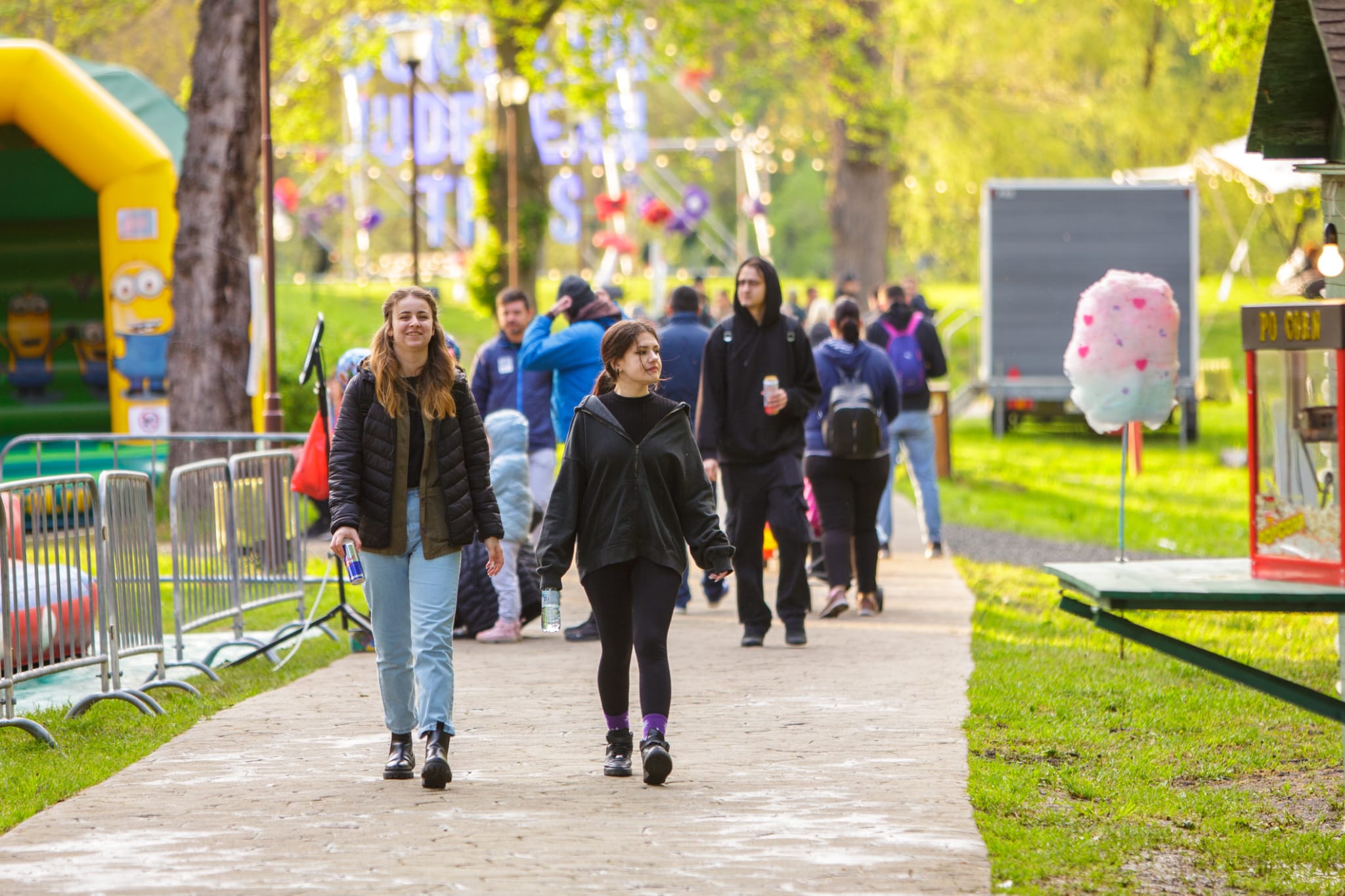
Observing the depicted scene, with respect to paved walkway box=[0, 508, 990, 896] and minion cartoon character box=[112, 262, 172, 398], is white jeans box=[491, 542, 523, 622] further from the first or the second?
minion cartoon character box=[112, 262, 172, 398]

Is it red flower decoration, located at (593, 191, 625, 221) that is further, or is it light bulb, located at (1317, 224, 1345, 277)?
red flower decoration, located at (593, 191, 625, 221)

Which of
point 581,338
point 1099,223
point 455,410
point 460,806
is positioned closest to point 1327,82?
point 455,410

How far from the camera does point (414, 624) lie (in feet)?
21.6

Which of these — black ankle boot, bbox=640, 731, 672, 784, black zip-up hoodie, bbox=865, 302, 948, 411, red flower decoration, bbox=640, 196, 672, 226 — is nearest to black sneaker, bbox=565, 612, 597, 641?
black ankle boot, bbox=640, 731, 672, 784

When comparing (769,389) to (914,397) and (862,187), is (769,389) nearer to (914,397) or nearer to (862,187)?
(914,397)

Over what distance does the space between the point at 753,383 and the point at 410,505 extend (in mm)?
3460

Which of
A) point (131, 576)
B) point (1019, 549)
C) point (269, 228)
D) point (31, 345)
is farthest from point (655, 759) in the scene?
point (31, 345)

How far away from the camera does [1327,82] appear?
6.61 m

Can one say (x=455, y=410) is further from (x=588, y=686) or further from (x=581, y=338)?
(x=581, y=338)

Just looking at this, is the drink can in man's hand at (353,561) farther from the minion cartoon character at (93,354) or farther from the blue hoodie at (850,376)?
the minion cartoon character at (93,354)

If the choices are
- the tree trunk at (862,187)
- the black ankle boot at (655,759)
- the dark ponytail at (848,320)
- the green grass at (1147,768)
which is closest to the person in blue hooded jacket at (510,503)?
the dark ponytail at (848,320)

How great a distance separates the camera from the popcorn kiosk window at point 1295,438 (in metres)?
5.18

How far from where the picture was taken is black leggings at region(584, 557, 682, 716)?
6602mm

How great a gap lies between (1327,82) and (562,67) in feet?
75.8
